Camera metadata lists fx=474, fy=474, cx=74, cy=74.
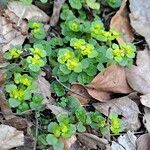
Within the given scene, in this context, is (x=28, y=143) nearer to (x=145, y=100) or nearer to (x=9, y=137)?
(x=9, y=137)

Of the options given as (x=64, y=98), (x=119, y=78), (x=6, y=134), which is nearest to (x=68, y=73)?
(x=64, y=98)

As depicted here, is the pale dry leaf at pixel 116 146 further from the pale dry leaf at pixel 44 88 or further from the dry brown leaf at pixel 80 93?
the pale dry leaf at pixel 44 88

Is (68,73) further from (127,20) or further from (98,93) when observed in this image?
(127,20)

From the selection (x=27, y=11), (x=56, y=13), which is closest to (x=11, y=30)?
(x=27, y=11)

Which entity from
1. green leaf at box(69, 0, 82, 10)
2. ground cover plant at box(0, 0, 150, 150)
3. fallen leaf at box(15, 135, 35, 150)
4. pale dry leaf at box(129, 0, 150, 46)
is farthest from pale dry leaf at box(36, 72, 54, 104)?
pale dry leaf at box(129, 0, 150, 46)

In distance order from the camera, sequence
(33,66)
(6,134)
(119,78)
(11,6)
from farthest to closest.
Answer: (11,6) → (119,78) → (33,66) → (6,134)

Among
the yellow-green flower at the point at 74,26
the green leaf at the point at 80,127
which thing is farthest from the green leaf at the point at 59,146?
the yellow-green flower at the point at 74,26
